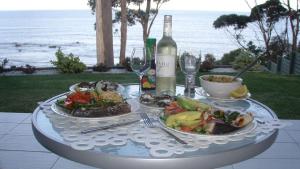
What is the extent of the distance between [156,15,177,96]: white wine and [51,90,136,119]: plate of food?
0.80 ft

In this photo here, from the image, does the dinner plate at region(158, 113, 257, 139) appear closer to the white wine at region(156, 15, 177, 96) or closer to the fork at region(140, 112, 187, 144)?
the fork at region(140, 112, 187, 144)

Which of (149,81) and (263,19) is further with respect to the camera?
(263,19)

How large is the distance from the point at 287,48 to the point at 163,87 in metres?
9.92

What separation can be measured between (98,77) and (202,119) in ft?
17.5

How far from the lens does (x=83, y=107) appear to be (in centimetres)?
114

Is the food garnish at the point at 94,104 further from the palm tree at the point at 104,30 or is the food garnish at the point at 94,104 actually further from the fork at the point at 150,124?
the palm tree at the point at 104,30

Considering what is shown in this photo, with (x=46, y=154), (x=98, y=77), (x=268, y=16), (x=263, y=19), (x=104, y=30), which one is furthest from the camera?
(x=263, y=19)

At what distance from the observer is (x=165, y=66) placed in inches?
55.1

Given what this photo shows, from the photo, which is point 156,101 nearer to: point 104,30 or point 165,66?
point 165,66

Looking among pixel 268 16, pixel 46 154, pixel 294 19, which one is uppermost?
pixel 268 16

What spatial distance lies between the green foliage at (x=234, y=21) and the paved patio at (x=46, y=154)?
28.7 ft

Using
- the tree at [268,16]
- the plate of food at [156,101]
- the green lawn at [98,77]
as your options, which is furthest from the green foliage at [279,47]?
the plate of food at [156,101]

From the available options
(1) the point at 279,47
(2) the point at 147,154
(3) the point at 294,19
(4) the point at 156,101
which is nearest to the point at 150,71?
(4) the point at 156,101

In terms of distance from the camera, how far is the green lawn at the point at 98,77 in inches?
167
